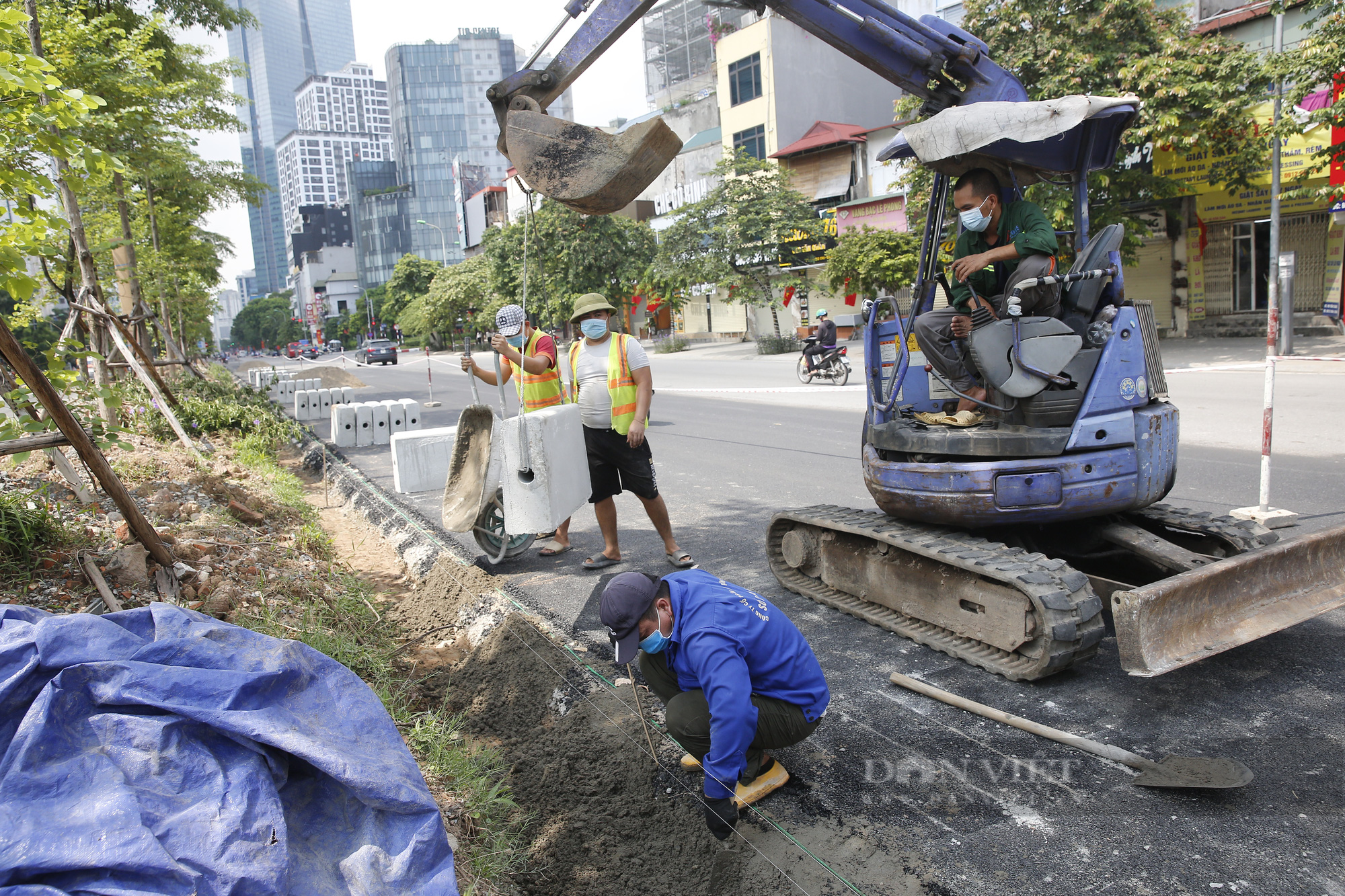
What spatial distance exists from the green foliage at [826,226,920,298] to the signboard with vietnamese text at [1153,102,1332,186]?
5800 mm

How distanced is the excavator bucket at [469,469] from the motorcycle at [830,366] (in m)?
12.9

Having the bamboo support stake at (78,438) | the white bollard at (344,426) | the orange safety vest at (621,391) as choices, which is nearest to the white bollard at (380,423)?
the white bollard at (344,426)

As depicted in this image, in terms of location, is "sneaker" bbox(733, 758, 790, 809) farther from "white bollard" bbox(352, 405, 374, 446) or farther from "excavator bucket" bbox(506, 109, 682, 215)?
"white bollard" bbox(352, 405, 374, 446)

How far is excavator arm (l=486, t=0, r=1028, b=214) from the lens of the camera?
4.39 metres

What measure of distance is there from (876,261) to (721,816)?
2231cm

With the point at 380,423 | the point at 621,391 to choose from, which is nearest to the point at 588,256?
the point at 380,423

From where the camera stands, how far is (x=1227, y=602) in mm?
3730

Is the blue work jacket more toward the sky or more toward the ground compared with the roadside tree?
more toward the ground

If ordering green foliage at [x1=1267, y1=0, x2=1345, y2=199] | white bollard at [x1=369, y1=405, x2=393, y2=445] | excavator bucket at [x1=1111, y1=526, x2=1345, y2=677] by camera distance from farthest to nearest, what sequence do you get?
1. green foliage at [x1=1267, y1=0, x2=1345, y2=199]
2. white bollard at [x1=369, y1=405, x2=393, y2=445]
3. excavator bucket at [x1=1111, y1=526, x2=1345, y2=677]

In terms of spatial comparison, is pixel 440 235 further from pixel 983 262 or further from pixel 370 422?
pixel 983 262

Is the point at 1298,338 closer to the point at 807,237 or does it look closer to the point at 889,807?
the point at 807,237

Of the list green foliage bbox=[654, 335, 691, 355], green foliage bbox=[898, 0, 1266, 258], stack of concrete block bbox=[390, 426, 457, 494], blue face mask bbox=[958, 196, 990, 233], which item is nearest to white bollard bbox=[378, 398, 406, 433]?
stack of concrete block bbox=[390, 426, 457, 494]

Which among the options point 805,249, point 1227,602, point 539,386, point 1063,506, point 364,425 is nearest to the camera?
point 1227,602

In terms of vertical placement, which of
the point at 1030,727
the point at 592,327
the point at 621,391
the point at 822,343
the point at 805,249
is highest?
the point at 805,249
